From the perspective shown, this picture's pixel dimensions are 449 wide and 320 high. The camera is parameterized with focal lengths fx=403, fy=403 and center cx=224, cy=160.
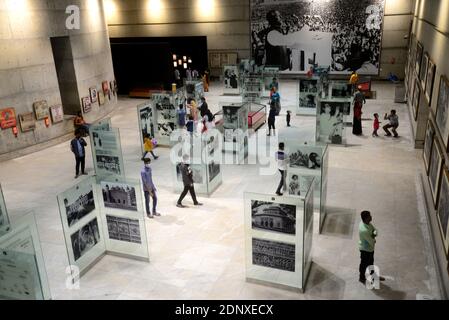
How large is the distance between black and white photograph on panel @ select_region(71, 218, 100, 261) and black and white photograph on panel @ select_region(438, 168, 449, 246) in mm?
7358

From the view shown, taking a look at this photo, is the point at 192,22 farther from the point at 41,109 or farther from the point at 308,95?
the point at 41,109

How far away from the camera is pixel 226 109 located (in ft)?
52.6

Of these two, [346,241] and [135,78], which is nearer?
[346,241]

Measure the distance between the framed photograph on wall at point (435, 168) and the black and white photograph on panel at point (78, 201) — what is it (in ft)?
25.9

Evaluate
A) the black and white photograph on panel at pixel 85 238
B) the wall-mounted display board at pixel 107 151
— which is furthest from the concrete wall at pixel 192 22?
the black and white photograph on panel at pixel 85 238

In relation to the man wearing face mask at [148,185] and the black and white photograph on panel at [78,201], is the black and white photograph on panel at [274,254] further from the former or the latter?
the man wearing face mask at [148,185]

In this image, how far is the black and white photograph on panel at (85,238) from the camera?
863 cm

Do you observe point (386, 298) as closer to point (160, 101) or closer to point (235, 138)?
point (235, 138)

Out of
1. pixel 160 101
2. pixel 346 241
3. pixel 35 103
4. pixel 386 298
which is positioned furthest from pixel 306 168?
pixel 35 103

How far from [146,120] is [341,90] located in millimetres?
10301

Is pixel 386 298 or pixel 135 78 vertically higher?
pixel 135 78

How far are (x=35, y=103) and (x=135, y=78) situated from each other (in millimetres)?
12985

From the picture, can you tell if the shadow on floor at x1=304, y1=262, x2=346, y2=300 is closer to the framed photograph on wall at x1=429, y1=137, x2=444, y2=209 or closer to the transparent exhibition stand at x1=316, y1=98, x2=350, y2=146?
the framed photograph on wall at x1=429, y1=137, x2=444, y2=209

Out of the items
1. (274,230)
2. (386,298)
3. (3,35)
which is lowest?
(386,298)
